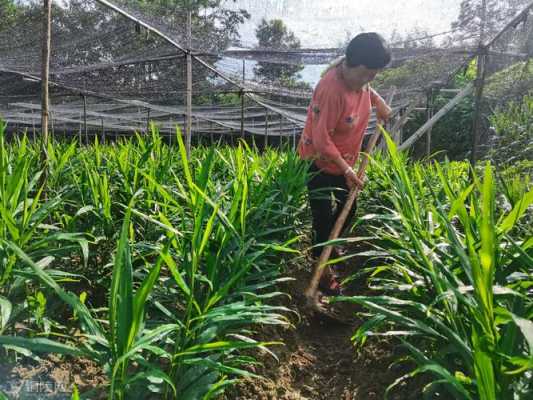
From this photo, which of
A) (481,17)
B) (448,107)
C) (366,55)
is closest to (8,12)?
(448,107)

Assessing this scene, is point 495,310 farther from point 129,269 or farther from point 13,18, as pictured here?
point 13,18

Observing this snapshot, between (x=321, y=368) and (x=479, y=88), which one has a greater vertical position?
(x=479, y=88)

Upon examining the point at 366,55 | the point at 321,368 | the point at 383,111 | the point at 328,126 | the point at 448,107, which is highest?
the point at 366,55

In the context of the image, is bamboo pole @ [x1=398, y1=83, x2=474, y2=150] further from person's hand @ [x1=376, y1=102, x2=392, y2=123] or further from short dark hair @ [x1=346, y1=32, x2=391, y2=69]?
short dark hair @ [x1=346, y1=32, x2=391, y2=69]

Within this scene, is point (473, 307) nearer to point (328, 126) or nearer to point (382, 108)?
point (328, 126)

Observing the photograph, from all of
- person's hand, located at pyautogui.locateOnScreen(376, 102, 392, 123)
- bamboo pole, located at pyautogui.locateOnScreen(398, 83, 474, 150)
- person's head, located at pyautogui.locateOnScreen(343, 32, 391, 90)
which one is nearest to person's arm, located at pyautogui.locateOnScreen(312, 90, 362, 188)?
person's head, located at pyautogui.locateOnScreen(343, 32, 391, 90)

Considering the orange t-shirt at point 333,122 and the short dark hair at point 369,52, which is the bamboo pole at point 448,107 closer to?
the orange t-shirt at point 333,122

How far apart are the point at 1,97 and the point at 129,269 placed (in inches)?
446

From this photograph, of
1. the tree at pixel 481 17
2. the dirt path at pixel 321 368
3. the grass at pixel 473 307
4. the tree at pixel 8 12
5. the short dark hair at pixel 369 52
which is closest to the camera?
the grass at pixel 473 307

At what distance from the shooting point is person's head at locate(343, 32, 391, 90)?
90.8 inches

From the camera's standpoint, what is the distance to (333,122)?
2531mm

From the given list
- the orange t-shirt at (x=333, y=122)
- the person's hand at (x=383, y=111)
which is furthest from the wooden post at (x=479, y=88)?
the orange t-shirt at (x=333, y=122)

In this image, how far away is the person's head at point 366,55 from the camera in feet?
7.57

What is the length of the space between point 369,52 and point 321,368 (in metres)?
1.54
